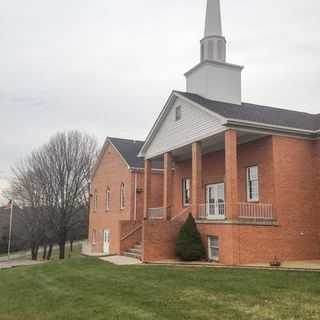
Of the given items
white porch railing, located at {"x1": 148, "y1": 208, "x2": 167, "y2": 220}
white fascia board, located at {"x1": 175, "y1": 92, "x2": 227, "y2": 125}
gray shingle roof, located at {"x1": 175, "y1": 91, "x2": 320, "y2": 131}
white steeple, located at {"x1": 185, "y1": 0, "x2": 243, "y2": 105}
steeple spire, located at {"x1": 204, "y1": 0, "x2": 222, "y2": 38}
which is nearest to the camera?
white fascia board, located at {"x1": 175, "y1": 92, "x2": 227, "y2": 125}

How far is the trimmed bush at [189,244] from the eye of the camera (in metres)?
16.2

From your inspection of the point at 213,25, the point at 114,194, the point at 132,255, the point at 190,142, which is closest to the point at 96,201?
the point at 114,194

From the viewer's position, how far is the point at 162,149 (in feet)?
72.4

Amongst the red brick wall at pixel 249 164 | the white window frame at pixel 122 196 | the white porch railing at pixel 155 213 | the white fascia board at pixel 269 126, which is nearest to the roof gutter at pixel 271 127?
the white fascia board at pixel 269 126

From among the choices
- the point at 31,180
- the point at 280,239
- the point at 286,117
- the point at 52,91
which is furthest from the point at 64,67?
the point at 31,180

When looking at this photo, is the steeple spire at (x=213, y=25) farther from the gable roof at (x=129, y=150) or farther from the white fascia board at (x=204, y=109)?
the gable roof at (x=129, y=150)

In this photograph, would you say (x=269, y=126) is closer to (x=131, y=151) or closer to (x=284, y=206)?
(x=284, y=206)

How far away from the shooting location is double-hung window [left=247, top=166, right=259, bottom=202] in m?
17.9

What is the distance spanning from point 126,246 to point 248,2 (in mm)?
12730

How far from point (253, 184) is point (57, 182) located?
28.4 metres

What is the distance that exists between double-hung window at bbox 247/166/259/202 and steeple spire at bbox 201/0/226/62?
670cm

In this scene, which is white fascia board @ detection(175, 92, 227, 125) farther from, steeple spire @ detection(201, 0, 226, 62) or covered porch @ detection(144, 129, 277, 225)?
steeple spire @ detection(201, 0, 226, 62)

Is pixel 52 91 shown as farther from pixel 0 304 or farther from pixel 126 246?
pixel 0 304

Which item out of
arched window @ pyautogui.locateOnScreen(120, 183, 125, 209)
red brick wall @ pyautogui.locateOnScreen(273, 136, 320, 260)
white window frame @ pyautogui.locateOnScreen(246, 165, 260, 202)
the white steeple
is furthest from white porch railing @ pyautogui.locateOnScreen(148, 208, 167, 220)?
red brick wall @ pyautogui.locateOnScreen(273, 136, 320, 260)
